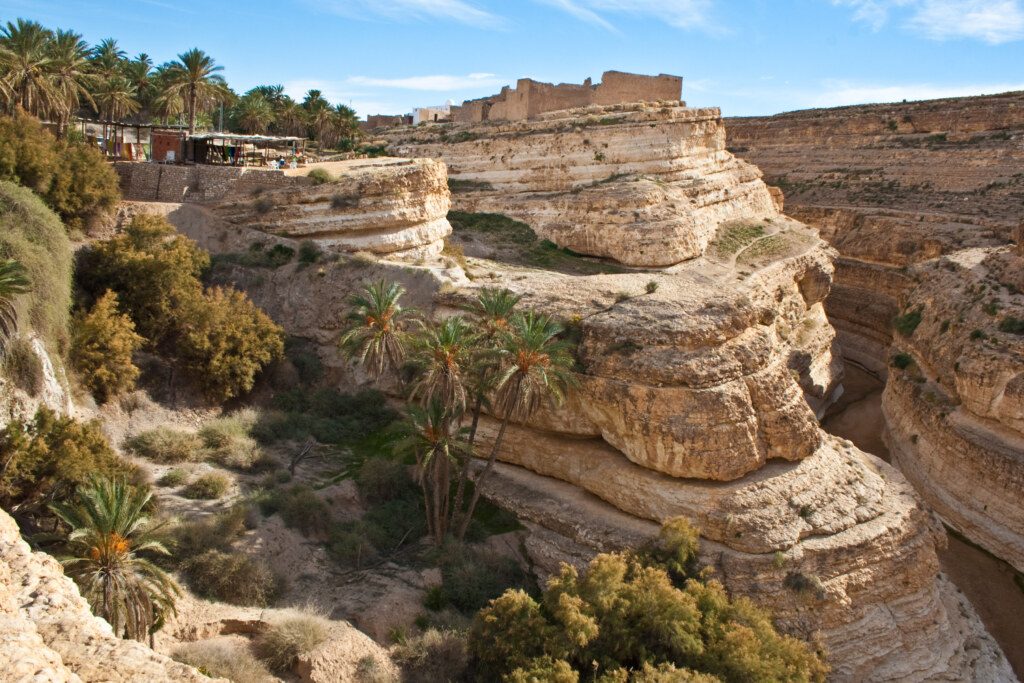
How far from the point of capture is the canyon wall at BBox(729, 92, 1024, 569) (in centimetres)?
2706

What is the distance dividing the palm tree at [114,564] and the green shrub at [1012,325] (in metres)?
26.8

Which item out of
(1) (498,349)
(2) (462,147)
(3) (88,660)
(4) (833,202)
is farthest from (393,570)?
(4) (833,202)

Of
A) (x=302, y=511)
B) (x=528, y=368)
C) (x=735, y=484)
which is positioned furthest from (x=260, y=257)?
(x=735, y=484)

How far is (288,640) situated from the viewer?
16844mm

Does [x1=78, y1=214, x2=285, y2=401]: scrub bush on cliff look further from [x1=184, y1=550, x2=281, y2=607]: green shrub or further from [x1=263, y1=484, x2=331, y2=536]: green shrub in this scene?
[x1=184, y1=550, x2=281, y2=607]: green shrub

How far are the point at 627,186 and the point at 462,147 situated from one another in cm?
926

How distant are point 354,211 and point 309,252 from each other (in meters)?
2.21

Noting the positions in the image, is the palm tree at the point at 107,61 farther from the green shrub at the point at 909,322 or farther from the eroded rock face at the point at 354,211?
the green shrub at the point at 909,322

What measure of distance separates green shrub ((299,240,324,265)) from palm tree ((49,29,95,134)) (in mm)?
9797

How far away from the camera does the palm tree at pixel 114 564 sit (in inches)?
553

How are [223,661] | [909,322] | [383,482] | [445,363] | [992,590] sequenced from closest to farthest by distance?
[223,661]
[445,363]
[383,482]
[992,590]
[909,322]

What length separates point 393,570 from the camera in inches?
812

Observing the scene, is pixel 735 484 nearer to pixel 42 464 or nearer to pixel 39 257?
pixel 42 464

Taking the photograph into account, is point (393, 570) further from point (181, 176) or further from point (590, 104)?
point (590, 104)
